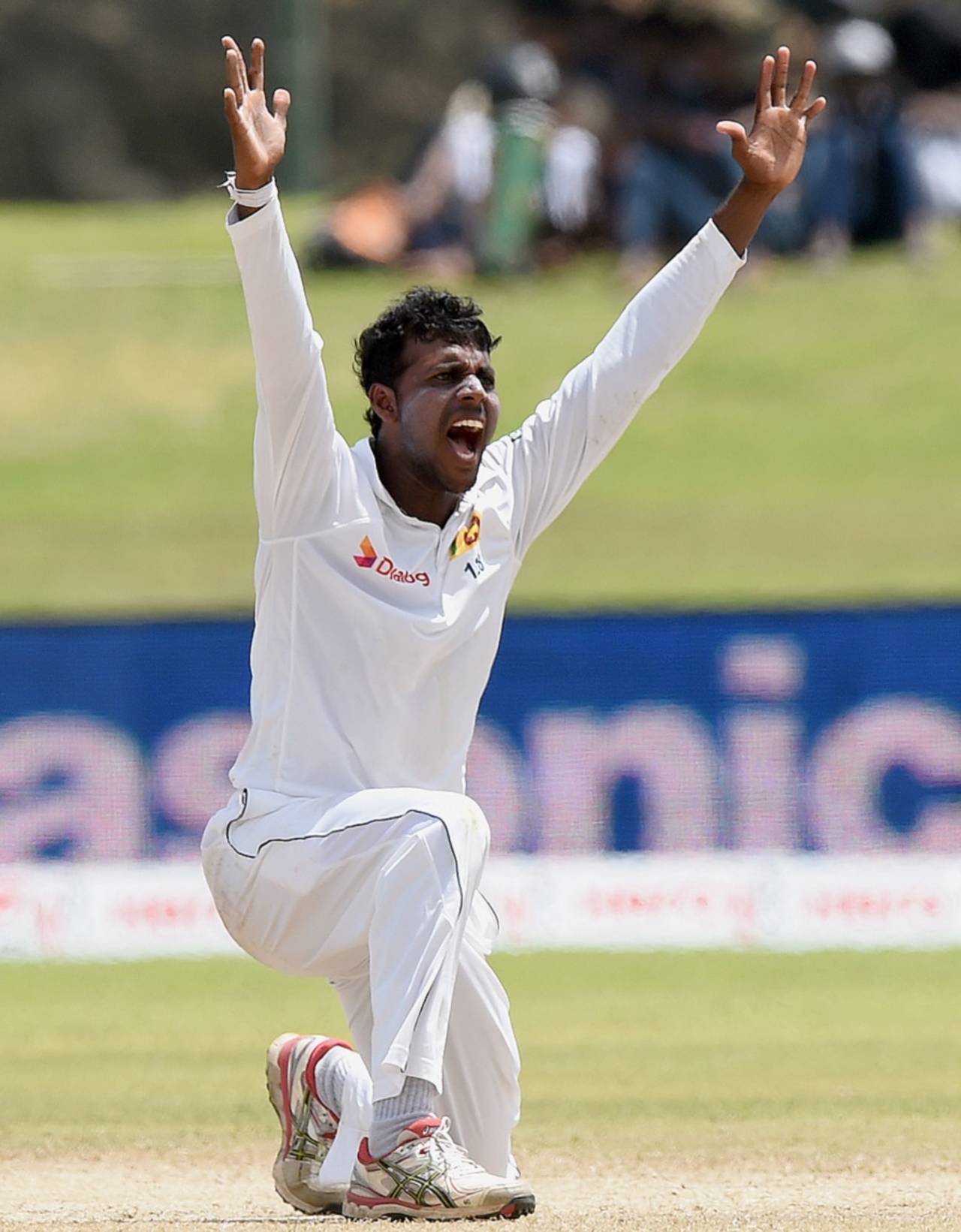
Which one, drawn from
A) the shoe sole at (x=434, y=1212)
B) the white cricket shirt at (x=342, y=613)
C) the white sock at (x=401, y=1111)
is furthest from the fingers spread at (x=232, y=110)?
the shoe sole at (x=434, y=1212)

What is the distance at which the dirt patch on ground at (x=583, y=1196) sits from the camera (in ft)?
→ 15.9

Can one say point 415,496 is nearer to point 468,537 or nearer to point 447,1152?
point 468,537

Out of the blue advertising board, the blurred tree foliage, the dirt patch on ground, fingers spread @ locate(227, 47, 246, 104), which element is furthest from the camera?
the blurred tree foliage

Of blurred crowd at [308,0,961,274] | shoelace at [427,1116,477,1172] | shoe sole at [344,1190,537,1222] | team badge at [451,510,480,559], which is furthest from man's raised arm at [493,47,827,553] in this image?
blurred crowd at [308,0,961,274]

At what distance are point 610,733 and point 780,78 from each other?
6.76 m

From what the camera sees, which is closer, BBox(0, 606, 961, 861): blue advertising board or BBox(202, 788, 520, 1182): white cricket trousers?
BBox(202, 788, 520, 1182): white cricket trousers

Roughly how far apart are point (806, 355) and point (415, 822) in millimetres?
18129

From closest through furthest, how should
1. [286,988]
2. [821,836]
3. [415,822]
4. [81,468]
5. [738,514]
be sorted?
[415,822], [286,988], [821,836], [738,514], [81,468]

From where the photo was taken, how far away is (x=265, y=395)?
15.6ft

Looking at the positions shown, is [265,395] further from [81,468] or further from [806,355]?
[806,355]

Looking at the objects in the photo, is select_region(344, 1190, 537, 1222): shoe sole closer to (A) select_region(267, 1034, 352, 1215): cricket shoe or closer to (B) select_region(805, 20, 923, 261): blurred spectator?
(A) select_region(267, 1034, 352, 1215): cricket shoe

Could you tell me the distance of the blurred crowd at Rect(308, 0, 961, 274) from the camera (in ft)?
72.1

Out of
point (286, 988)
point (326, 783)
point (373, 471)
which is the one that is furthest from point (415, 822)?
point (286, 988)

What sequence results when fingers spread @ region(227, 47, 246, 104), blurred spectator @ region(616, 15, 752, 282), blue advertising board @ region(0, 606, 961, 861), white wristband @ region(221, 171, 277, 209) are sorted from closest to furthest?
white wristband @ region(221, 171, 277, 209), fingers spread @ region(227, 47, 246, 104), blue advertising board @ region(0, 606, 961, 861), blurred spectator @ region(616, 15, 752, 282)
